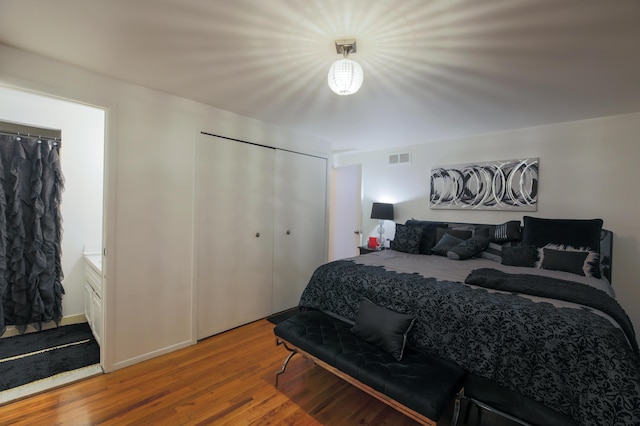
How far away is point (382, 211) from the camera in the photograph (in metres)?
4.38

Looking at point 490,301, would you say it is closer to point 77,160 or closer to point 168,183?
point 168,183

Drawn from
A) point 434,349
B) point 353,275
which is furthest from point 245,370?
point 434,349

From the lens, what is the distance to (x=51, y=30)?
5.47 ft

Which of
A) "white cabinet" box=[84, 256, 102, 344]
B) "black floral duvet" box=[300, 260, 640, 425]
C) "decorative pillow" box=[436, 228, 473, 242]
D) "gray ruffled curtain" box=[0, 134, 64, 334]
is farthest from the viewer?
"decorative pillow" box=[436, 228, 473, 242]

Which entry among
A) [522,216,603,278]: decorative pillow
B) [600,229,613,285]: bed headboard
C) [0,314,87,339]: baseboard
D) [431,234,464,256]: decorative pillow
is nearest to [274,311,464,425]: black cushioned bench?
[431,234,464,256]: decorative pillow

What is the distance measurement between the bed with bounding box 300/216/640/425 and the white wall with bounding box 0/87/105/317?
2.66 meters

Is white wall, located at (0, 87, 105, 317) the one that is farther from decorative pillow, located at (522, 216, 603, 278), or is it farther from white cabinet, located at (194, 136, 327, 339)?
decorative pillow, located at (522, 216, 603, 278)

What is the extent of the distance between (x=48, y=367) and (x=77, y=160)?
2.12 metres

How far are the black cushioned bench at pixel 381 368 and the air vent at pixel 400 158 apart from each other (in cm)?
295

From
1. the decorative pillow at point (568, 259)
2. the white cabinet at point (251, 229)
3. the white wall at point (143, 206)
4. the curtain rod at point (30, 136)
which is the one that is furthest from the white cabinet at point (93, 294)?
the decorative pillow at point (568, 259)

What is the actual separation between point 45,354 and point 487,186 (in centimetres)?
500

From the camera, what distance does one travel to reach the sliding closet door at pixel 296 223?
3.60 metres

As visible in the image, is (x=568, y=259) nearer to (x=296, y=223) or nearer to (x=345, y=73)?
(x=345, y=73)

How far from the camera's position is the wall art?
333 cm
